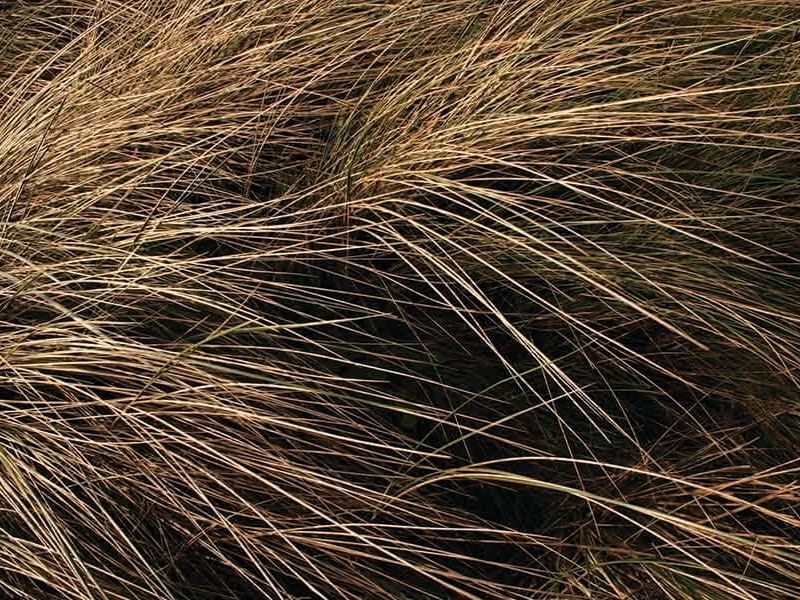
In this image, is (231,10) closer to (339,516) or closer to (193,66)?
(193,66)

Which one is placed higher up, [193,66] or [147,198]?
[193,66]

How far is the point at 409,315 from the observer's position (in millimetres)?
1333

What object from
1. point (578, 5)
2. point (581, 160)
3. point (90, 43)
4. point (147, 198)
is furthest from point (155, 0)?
point (581, 160)

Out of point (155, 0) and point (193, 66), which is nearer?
point (193, 66)

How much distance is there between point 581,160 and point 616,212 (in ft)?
0.29

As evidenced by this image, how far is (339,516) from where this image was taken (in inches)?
42.2

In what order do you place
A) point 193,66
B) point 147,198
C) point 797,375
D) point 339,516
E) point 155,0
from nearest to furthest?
point 339,516 < point 797,375 < point 147,198 < point 193,66 < point 155,0

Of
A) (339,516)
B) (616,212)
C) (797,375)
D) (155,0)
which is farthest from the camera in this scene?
(155,0)

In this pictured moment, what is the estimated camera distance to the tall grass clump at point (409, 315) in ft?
3.60

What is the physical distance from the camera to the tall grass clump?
3.60ft

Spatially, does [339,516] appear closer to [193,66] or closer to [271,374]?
[271,374]

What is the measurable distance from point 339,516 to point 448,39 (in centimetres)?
88

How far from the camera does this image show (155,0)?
6.00ft

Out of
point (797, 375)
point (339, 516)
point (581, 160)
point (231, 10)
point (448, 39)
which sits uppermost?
point (231, 10)
